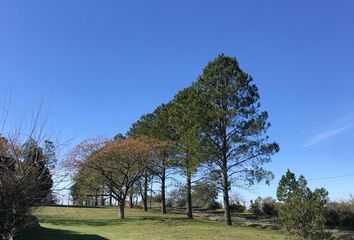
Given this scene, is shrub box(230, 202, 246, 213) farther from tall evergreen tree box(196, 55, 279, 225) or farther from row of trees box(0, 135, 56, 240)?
row of trees box(0, 135, 56, 240)

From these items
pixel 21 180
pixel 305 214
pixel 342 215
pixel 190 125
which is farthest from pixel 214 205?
pixel 21 180

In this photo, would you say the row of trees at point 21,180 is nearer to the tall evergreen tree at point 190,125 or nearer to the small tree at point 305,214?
the small tree at point 305,214

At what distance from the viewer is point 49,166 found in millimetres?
9891

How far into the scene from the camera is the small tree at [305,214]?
556 inches

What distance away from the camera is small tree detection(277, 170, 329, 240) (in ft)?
46.3

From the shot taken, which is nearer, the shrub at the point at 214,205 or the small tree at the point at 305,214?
the small tree at the point at 305,214

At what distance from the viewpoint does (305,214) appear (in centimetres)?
1434

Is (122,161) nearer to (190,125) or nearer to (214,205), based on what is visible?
(190,125)

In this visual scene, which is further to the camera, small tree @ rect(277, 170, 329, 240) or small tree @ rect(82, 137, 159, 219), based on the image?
small tree @ rect(82, 137, 159, 219)

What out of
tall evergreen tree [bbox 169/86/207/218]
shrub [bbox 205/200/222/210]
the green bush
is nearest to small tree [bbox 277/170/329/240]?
tall evergreen tree [bbox 169/86/207/218]

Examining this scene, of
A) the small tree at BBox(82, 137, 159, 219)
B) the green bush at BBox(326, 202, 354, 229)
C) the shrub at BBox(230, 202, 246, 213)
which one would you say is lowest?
the green bush at BBox(326, 202, 354, 229)

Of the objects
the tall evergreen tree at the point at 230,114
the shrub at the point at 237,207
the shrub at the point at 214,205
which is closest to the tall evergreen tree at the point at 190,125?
the tall evergreen tree at the point at 230,114

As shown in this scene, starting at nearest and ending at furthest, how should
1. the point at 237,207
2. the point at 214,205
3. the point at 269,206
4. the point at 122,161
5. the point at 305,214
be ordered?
the point at 305,214 < the point at 122,161 < the point at 269,206 < the point at 237,207 < the point at 214,205

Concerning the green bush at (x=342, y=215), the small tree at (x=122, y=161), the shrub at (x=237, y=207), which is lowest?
the green bush at (x=342, y=215)
